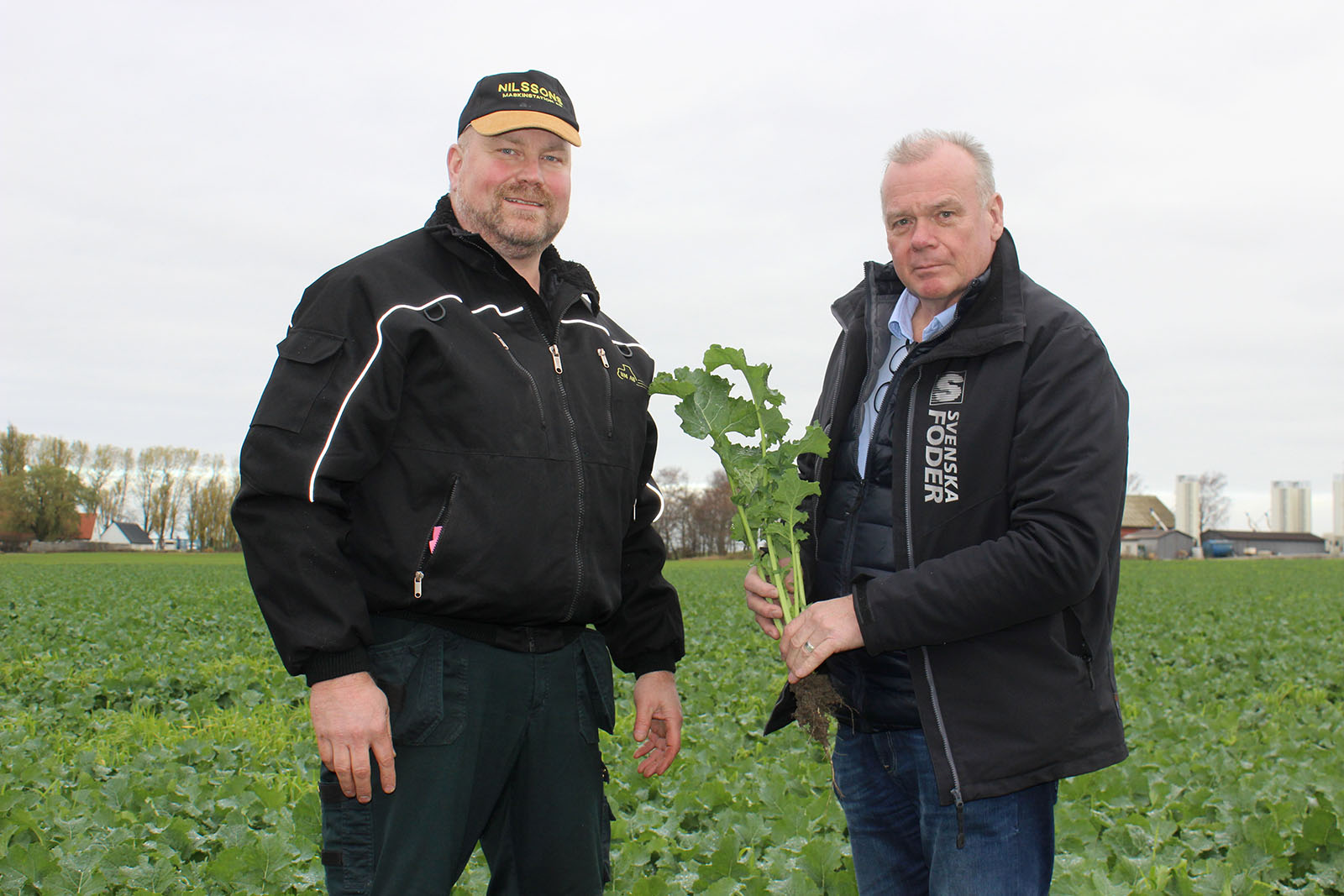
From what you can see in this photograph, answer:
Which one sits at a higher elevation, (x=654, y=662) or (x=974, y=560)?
(x=974, y=560)

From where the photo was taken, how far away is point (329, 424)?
2.28m

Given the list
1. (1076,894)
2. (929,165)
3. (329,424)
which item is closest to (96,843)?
(329,424)

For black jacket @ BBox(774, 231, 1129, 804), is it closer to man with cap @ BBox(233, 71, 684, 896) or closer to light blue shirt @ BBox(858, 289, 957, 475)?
light blue shirt @ BBox(858, 289, 957, 475)

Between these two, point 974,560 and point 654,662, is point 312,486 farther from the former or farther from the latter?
point 974,560

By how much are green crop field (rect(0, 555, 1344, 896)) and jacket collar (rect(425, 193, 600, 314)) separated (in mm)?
2210

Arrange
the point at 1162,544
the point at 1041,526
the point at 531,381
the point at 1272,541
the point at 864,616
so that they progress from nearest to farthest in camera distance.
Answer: the point at 1041,526, the point at 864,616, the point at 531,381, the point at 1162,544, the point at 1272,541

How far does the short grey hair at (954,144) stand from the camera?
8.25 ft

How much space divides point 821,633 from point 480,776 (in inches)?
35.9

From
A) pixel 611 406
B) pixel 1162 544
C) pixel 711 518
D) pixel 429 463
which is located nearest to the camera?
pixel 429 463

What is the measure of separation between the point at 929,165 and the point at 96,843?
14.1ft

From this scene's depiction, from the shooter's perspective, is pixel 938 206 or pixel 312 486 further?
pixel 938 206

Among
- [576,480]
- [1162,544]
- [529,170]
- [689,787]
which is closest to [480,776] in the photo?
[576,480]

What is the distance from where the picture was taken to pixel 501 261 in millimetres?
2680

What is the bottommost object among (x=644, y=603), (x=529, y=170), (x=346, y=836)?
(x=346, y=836)
